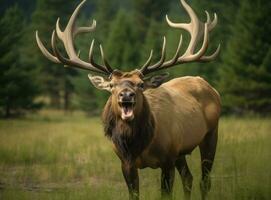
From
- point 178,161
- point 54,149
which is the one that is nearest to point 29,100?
point 54,149

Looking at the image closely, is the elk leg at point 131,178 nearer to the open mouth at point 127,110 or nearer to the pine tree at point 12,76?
the open mouth at point 127,110

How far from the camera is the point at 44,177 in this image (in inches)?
384

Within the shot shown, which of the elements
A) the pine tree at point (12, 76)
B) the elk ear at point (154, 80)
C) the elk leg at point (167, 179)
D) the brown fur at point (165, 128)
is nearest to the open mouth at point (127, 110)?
the brown fur at point (165, 128)

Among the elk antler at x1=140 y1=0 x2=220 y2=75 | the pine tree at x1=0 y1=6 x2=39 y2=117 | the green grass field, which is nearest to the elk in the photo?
the elk antler at x1=140 y1=0 x2=220 y2=75

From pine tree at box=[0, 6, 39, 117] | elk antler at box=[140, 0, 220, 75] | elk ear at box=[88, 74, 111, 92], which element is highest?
elk antler at box=[140, 0, 220, 75]

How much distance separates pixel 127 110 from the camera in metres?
6.61

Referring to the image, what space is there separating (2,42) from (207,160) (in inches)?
806

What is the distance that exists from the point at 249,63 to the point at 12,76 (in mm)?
11581

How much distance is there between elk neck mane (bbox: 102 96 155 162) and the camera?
6.89m

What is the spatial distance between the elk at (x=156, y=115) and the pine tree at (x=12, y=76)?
64.1ft

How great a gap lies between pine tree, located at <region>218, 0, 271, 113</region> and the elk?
18.2m

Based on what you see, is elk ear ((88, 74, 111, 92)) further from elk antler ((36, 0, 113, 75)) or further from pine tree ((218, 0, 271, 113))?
pine tree ((218, 0, 271, 113))

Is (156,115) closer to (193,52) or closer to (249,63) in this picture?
(193,52)

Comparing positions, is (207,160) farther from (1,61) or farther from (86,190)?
(1,61)
